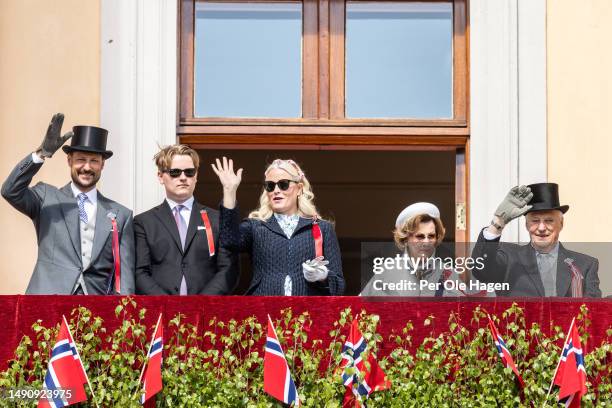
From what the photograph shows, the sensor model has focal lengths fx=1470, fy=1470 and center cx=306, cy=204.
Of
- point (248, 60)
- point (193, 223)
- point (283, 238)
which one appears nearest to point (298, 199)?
point (283, 238)

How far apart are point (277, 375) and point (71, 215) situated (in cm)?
154

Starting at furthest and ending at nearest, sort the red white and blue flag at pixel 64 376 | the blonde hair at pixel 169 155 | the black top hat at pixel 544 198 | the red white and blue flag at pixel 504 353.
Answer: the black top hat at pixel 544 198, the blonde hair at pixel 169 155, the red white and blue flag at pixel 504 353, the red white and blue flag at pixel 64 376

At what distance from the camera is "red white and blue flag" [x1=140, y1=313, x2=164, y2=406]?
24.5 ft

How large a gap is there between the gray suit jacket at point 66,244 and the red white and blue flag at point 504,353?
1.97 m

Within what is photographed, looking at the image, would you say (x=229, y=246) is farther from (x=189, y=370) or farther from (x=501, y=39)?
(x=501, y=39)

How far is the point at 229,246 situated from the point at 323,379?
0.93 m

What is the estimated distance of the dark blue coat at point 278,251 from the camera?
7.88m

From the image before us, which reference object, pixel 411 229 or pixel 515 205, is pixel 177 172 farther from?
pixel 515 205

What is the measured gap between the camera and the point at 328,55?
9641 millimetres

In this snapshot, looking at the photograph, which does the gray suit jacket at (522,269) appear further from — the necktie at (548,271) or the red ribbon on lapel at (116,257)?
the red ribbon on lapel at (116,257)

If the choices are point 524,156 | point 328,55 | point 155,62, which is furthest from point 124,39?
point 524,156

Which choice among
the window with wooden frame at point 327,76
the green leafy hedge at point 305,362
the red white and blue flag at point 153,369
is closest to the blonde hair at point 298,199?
the green leafy hedge at point 305,362

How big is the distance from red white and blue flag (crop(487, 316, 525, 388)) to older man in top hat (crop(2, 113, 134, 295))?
1.96m

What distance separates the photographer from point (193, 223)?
8227 mm
